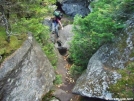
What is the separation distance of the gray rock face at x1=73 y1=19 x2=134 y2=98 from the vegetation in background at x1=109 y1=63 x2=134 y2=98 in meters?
0.21

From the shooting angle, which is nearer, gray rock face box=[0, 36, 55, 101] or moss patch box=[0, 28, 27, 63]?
gray rock face box=[0, 36, 55, 101]

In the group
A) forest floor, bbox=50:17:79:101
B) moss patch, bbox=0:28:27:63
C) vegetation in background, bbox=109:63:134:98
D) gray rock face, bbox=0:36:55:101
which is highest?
moss patch, bbox=0:28:27:63

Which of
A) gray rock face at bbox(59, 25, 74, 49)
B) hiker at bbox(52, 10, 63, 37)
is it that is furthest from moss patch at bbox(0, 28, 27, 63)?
gray rock face at bbox(59, 25, 74, 49)

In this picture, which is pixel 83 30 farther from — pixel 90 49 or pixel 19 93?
pixel 19 93

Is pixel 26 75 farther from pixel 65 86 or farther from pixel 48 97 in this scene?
pixel 65 86

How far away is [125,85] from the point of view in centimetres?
801

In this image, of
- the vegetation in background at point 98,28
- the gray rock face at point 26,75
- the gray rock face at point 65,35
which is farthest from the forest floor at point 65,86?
the gray rock face at point 26,75

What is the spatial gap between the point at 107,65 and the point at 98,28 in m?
1.72

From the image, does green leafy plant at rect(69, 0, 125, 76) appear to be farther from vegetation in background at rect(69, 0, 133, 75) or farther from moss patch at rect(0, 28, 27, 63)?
moss patch at rect(0, 28, 27, 63)

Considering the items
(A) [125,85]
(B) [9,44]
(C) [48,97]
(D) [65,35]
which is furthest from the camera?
(D) [65,35]

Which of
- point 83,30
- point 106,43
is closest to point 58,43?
point 83,30

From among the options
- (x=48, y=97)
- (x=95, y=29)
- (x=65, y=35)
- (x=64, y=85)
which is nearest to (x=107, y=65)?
(x=95, y=29)

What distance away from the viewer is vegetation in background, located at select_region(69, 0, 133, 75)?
8945 mm

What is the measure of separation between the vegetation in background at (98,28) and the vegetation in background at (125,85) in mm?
1774
